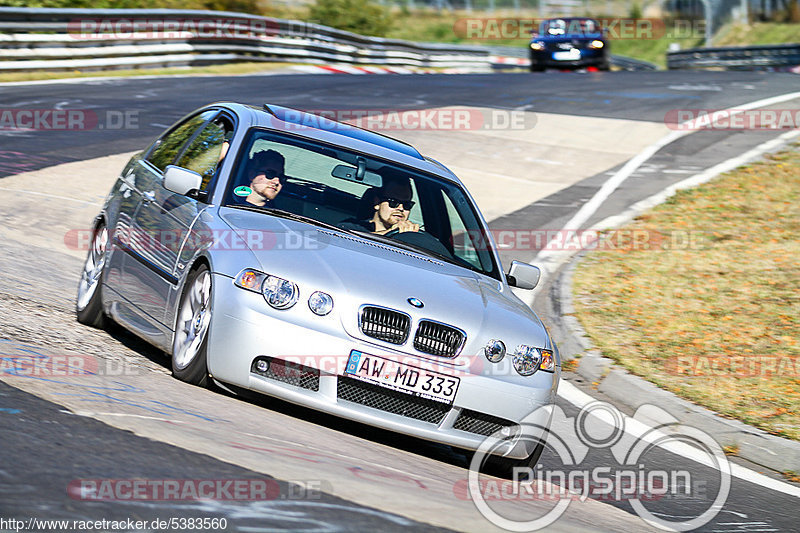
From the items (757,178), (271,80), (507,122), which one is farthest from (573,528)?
(271,80)

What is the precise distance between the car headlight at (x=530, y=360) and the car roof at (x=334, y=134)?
1.79 m

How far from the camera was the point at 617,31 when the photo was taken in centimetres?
6788

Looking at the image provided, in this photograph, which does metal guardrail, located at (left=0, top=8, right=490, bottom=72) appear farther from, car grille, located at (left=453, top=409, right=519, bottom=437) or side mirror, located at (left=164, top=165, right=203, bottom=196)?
car grille, located at (left=453, top=409, right=519, bottom=437)

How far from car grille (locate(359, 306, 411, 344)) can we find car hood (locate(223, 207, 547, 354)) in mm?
30

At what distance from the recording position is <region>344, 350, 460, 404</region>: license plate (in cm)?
550

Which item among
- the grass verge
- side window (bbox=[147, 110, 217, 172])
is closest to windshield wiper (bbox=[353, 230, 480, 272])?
side window (bbox=[147, 110, 217, 172])

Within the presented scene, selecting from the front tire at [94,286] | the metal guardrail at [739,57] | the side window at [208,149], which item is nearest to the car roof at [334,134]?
the side window at [208,149]

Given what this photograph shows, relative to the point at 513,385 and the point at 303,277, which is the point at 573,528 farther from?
the point at 303,277

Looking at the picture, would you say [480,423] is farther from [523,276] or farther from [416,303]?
[523,276]

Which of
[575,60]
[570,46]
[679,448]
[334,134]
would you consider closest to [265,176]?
[334,134]

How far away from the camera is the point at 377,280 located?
5781 mm

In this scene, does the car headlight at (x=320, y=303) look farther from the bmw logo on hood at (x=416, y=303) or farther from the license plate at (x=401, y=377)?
the bmw logo on hood at (x=416, y=303)

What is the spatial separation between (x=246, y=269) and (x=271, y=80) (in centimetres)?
2058

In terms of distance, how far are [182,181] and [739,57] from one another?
120 ft
